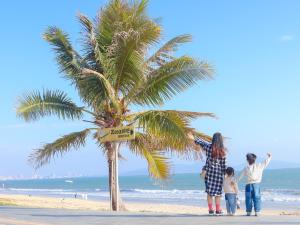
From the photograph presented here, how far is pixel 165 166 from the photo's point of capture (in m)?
15.0

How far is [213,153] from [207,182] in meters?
0.63

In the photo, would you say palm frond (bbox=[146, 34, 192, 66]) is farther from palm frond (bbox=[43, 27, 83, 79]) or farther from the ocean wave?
the ocean wave

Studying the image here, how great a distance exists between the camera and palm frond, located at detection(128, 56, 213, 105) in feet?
46.3

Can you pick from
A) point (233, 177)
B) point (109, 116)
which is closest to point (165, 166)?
point (109, 116)

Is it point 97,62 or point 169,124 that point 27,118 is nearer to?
point 97,62

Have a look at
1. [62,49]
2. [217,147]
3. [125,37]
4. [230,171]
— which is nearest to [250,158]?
[230,171]

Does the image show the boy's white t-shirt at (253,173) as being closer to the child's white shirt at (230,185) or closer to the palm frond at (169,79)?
the child's white shirt at (230,185)

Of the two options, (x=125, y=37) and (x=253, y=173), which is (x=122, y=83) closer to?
(x=125, y=37)

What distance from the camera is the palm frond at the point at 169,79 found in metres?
14.1

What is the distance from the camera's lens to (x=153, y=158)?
50.0 ft

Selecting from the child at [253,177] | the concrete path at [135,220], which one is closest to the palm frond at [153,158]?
the concrete path at [135,220]

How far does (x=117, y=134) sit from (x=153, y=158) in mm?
2219

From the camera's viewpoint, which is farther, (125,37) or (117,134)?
(125,37)

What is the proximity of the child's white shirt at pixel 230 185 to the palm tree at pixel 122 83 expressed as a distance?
270 cm
